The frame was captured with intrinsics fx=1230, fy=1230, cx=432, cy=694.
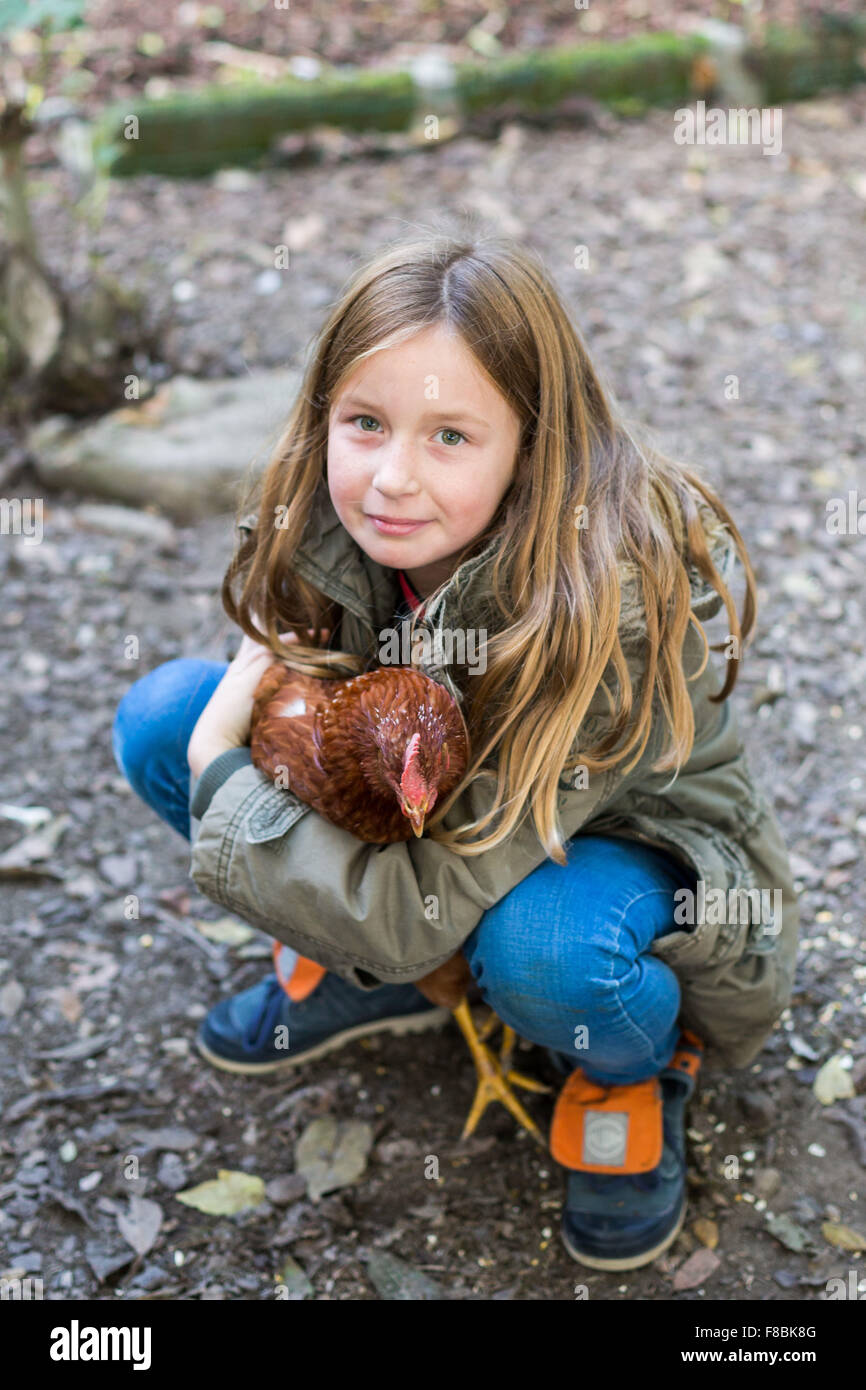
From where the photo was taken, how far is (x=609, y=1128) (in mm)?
1938

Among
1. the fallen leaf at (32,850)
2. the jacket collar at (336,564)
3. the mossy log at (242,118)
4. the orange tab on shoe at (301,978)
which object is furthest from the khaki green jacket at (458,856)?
the mossy log at (242,118)

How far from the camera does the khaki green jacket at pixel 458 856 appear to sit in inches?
67.2

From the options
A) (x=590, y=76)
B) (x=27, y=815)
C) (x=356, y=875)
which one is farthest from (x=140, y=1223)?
(x=590, y=76)

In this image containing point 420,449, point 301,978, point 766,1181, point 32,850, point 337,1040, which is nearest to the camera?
point 420,449

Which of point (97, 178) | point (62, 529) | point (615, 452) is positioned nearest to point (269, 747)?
point (615, 452)

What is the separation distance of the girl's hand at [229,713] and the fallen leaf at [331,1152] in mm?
703

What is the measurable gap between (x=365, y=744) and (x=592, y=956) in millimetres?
427

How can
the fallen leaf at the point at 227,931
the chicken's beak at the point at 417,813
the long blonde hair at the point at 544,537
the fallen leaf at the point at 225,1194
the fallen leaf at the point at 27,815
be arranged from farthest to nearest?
the fallen leaf at the point at 27,815
the fallen leaf at the point at 227,931
the fallen leaf at the point at 225,1194
the long blonde hair at the point at 544,537
the chicken's beak at the point at 417,813

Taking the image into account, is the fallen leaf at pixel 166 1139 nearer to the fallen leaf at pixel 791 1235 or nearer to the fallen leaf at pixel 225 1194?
the fallen leaf at pixel 225 1194

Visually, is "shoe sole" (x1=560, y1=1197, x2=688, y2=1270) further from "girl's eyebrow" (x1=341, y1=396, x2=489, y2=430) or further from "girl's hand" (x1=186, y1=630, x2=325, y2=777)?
"girl's eyebrow" (x1=341, y1=396, x2=489, y2=430)

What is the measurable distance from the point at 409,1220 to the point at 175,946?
29.2 inches

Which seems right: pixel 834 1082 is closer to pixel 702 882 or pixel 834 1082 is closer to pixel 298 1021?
pixel 702 882
